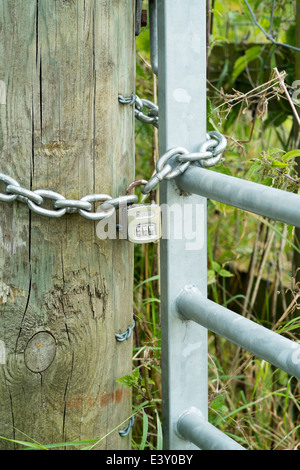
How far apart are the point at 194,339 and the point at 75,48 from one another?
690 mm

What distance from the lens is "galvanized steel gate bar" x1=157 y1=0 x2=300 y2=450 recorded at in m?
1.20

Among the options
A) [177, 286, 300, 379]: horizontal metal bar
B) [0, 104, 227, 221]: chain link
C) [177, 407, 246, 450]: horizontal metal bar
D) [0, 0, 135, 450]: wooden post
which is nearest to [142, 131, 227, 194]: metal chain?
[0, 104, 227, 221]: chain link

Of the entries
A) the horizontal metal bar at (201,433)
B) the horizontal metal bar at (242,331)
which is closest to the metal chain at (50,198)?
the horizontal metal bar at (242,331)

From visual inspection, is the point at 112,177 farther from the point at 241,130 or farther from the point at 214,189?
the point at 241,130

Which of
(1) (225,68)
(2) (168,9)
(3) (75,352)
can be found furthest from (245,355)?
(2) (168,9)

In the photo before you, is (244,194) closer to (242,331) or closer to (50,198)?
(242,331)

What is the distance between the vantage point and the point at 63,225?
1.28 meters

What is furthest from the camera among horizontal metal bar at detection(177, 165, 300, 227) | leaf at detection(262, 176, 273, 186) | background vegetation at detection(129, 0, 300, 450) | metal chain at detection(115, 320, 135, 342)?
background vegetation at detection(129, 0, 300, 450)

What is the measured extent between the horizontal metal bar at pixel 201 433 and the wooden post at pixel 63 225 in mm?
178

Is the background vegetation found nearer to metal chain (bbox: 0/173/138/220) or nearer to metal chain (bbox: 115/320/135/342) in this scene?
metal chain (bbox: 115/320/135/342)

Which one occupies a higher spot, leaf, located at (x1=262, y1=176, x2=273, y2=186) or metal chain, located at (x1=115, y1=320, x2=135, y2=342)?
leaf, located at (x1=262, y1=176, x2=273, y2=186)

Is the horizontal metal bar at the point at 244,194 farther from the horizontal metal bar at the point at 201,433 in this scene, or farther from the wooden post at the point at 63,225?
the horizontal metal bar at the point at 201,433

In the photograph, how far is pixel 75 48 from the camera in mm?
1206

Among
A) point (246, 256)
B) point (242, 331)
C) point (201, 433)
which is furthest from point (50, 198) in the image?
point (246, 256)
